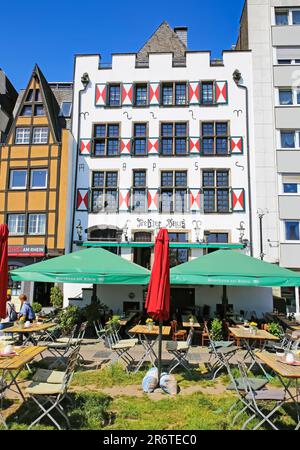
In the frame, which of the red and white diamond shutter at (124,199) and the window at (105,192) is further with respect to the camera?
the window at (105,192)

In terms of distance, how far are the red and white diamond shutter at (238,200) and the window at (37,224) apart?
360 inches

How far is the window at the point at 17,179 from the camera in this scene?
59.5 feet

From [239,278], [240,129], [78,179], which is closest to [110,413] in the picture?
[239,278]

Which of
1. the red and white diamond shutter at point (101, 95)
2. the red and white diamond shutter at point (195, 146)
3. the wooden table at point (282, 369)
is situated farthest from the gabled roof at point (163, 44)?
the wooden table at point (282, 369)

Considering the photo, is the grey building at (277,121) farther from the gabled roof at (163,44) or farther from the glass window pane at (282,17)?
the gabled roof at (163,44)

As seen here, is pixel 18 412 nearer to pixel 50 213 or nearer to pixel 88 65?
pixel 50 213

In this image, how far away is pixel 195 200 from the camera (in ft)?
58.0

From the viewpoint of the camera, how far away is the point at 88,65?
19438mm

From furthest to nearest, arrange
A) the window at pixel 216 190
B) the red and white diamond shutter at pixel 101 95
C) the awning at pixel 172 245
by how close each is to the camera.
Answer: the red and white diamond shutter at pixel 101 95 → the window at pixel 216 190 → the awning at pixel 172 245

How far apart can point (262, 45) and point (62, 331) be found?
1711 cm

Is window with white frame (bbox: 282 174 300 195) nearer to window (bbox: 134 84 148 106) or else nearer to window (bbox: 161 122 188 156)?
window (bbox: 161 122 188 156)

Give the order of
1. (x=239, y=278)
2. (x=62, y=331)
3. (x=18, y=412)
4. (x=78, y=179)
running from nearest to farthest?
(x=18, y=412), (x=239, y=278), (x=62, y=331), (x=78, y=179)

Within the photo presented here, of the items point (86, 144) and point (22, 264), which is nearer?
point (22, 264)

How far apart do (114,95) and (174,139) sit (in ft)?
13.4
